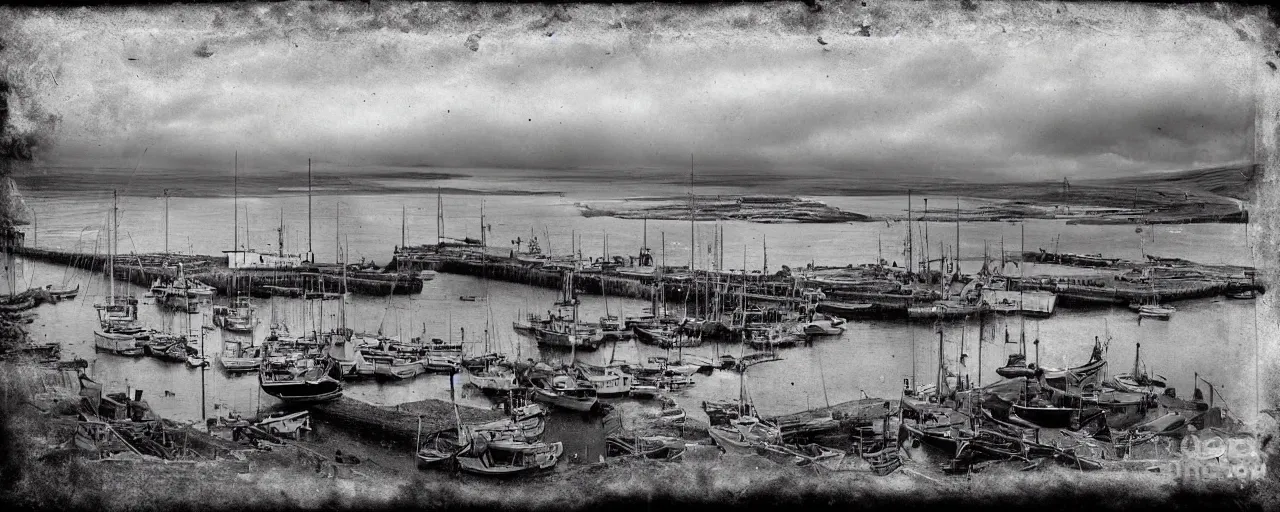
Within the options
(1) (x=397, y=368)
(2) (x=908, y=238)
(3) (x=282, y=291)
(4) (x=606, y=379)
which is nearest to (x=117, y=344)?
(3) (x=282, y=291)

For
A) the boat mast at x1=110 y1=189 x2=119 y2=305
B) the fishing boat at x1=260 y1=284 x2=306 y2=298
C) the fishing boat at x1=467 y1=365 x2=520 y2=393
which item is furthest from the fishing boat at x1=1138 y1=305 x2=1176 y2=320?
the boat mast at x1=110 y1=189 x2=119 y2=305

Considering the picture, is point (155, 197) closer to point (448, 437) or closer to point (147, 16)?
point (147, 16)

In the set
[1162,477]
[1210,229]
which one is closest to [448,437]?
[1162,477]

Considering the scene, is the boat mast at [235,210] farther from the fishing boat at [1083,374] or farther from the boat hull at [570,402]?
the fishing boat at [1083,374]

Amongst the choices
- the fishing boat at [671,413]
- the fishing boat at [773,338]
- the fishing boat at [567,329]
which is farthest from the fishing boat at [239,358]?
the fishing boat at [773,338]

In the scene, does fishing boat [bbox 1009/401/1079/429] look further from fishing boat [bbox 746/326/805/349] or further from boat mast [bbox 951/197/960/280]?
fishing boat [bbox 746/326/805/349]

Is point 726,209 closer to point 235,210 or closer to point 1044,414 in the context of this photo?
point 1044,414
